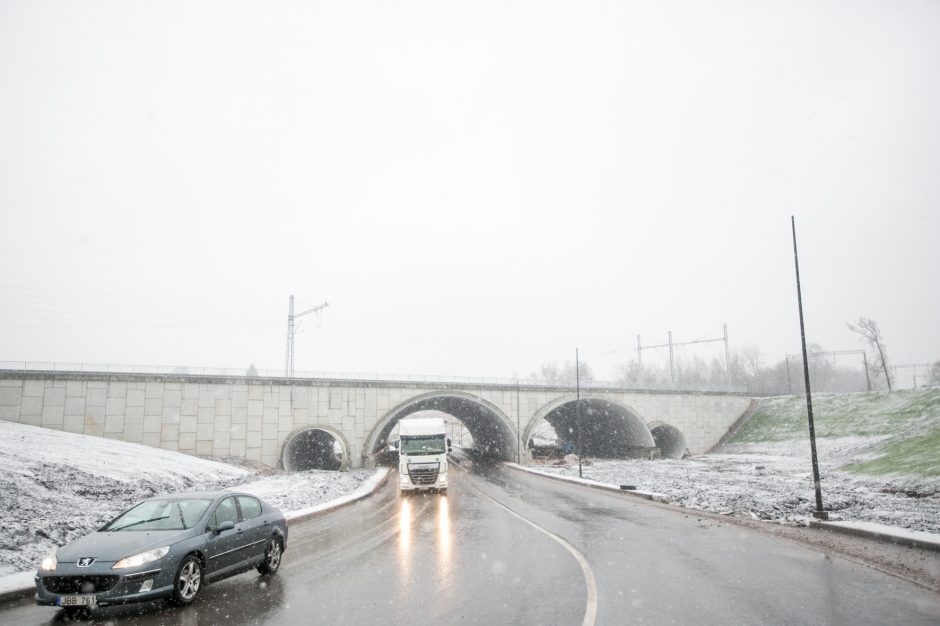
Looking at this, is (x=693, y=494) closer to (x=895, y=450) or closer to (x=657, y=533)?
(x=657, y=533)

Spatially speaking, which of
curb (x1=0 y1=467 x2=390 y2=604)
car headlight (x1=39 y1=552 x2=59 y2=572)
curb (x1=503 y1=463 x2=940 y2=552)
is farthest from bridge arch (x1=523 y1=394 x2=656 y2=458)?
car headlight (x1=39 y1=552 x2=59 y2=572)

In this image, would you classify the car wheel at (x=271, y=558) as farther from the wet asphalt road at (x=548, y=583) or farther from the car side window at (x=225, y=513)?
the car side window at (x=225, y=513)

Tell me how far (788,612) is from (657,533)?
23.0ft

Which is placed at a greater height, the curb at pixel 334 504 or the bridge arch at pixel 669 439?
the curb at pixel 334 504

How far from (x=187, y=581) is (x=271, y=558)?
6.81ft

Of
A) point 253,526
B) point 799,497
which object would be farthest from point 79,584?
point 799,497

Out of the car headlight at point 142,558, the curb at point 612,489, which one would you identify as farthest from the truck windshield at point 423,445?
the car headlight at point 142,558

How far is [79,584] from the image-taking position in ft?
24.1

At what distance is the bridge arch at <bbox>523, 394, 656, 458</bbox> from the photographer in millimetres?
55297

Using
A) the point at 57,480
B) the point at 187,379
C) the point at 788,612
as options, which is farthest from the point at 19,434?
the point at 788,612

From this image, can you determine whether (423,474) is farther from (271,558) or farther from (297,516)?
(271,558)

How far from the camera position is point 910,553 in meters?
11.0

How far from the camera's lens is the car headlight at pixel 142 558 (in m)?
7.45

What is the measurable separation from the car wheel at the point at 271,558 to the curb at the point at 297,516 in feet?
10.9
